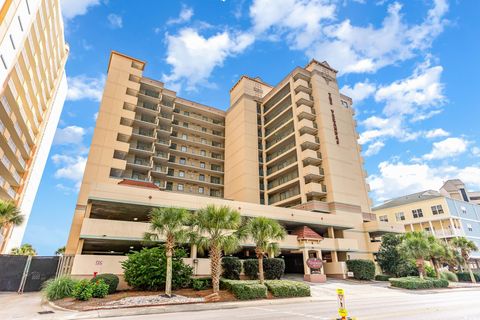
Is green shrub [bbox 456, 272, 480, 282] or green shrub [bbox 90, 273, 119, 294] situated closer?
green shrub [bbox 90, 273, 119, 294]

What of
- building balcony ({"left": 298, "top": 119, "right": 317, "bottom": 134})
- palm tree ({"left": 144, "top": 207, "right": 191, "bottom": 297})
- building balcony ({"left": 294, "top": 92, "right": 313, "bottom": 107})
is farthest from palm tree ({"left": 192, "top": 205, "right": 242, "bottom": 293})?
building balcony ({"left": 294, "top": 92, "right": 313, "bottom": 107})

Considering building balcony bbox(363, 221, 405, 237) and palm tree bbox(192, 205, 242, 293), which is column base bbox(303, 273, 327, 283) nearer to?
palm tree bbox(192, 205, 242, 293)

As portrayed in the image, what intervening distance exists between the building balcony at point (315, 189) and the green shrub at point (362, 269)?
38.8 ft

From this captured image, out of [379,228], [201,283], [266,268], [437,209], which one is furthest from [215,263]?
[437,209]

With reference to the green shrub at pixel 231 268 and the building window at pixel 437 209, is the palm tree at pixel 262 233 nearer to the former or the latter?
the green shrub at pixel 231 268

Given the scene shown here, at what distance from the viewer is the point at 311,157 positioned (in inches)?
1770

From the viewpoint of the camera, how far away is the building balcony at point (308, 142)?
46.2m

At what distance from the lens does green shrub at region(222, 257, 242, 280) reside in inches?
1002

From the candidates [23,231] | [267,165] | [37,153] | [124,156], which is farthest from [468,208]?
[23,231]

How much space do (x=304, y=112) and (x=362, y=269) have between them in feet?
88.9

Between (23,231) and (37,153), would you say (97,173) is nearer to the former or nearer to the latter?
(37,153)

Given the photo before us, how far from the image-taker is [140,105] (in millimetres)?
50688

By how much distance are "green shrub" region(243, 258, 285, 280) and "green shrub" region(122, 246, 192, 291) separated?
801cm

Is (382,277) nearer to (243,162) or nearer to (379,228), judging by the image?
(379,228)
